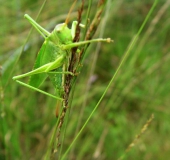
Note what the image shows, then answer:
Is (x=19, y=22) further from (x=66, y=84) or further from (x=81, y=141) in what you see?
(x=66, y=84)

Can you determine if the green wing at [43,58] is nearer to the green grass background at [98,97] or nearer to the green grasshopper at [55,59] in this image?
the green grasshopper at [55,59]

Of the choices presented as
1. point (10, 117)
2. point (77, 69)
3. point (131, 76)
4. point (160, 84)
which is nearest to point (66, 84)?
point (77, 69)

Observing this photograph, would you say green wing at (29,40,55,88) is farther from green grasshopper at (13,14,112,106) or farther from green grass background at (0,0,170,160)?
green grass background at (0,0,170,160)

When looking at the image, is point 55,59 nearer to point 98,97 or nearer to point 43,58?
point 43,58

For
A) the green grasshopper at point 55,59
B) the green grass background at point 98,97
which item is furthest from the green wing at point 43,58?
the green grass background at point 98,97

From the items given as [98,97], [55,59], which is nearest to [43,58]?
[55,59]

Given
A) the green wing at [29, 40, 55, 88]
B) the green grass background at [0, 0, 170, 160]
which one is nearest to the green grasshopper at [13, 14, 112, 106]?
the green wing at [29, 40, 55, 88]

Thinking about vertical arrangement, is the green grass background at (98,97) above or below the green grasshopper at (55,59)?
below

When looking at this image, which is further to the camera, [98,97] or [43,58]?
[98,97]

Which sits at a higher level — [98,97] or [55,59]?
[55,59]
